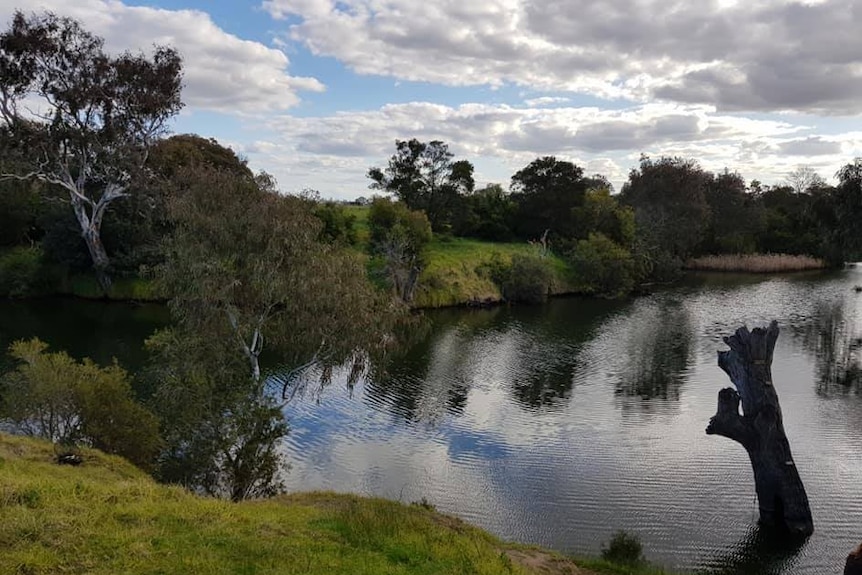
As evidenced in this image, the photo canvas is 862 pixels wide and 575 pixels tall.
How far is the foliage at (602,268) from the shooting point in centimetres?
7194

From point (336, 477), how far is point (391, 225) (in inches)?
1744

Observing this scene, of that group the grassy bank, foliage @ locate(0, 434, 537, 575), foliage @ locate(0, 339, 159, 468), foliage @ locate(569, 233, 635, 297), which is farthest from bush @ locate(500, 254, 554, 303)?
foliage @ locate(0, 434, 537, 575)

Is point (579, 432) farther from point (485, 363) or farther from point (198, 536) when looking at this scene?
point (198, 536)

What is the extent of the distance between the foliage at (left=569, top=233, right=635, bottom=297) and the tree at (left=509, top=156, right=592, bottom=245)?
28.4 ft

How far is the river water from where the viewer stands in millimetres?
20250

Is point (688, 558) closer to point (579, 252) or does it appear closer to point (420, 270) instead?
point (420, 270)

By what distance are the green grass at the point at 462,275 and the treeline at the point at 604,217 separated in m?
4.09

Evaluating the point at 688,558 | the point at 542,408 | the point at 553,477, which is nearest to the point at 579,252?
the point at 542,408

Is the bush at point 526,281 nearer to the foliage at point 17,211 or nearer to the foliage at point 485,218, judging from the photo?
the foliage at point 485,218

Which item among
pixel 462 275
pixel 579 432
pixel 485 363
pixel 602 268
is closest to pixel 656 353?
pixel 485 363

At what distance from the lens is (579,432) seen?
93.4 feet

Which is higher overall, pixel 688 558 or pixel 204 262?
pixel 204 262

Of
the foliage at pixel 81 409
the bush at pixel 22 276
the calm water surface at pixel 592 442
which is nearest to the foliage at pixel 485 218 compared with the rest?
the calm water surface at pixel 592 442

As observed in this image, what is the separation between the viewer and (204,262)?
2042 centimetres
